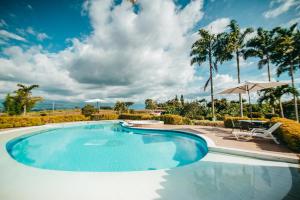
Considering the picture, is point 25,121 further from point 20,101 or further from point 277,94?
point 277,94

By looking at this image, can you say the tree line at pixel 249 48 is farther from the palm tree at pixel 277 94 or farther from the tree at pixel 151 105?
the tree at pixel 151 105

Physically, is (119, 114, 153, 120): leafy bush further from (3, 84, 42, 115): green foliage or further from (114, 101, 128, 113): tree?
(3, 84, 42, 115): green foliage

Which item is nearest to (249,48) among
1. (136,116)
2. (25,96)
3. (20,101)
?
(136,116)

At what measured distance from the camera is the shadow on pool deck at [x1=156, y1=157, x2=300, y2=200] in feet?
8.42

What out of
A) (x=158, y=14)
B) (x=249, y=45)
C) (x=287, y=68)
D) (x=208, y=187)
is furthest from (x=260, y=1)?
(x=287, y=68)

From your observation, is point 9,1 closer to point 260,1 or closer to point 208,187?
point 208,187

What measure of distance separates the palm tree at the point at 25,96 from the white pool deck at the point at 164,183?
2206 cm

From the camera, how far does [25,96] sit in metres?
20.8

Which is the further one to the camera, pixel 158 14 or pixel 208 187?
pixel 158 14

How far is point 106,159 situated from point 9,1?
10.2 m

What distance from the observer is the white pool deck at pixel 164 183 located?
8.48ft

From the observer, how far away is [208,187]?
286 cm

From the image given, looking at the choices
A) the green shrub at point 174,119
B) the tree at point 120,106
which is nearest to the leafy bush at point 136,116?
the green shrub at point 174,119

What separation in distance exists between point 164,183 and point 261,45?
23.9 m
